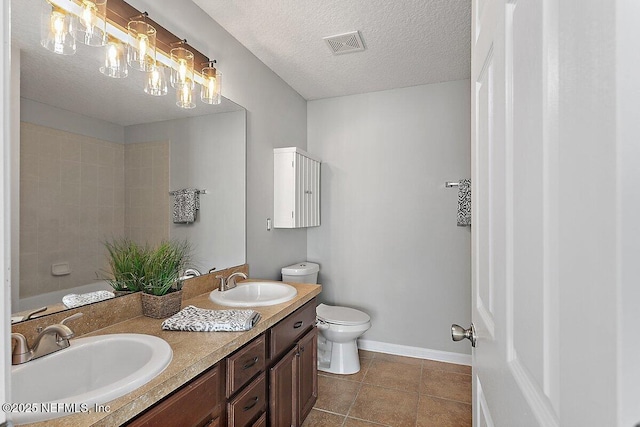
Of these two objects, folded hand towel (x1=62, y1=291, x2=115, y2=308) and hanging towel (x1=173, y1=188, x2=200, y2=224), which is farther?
hanging towel (x1=173, y1=188, x2=200, y2=224)

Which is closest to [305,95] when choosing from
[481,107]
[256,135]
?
[256,135]

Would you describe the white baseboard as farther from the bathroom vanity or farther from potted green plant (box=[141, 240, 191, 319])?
potted green plant (box=[141, 240, 191, 319])

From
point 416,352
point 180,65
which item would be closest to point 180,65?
point 180,65

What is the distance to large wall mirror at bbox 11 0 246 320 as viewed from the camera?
107 centimetres

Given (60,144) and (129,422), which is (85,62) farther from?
(129,422)

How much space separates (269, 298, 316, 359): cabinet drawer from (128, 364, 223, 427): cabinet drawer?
0.41 metres

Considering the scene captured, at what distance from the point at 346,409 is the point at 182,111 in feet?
7.08

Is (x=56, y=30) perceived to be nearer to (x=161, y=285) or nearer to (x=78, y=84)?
(x=78, y=84)

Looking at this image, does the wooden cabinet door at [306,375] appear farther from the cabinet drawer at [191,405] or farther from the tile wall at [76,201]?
the tile wall at [76,201]

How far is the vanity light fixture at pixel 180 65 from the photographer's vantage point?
1671mm

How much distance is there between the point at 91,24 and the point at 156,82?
0.36m

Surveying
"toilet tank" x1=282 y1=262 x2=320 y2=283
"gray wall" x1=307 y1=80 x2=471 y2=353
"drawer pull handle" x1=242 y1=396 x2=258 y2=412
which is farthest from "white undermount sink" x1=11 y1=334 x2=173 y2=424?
"gray wall" x1=307 y1=80 x2=471 y2=353

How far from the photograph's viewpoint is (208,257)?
1.90 meters

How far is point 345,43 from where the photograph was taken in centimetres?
220
